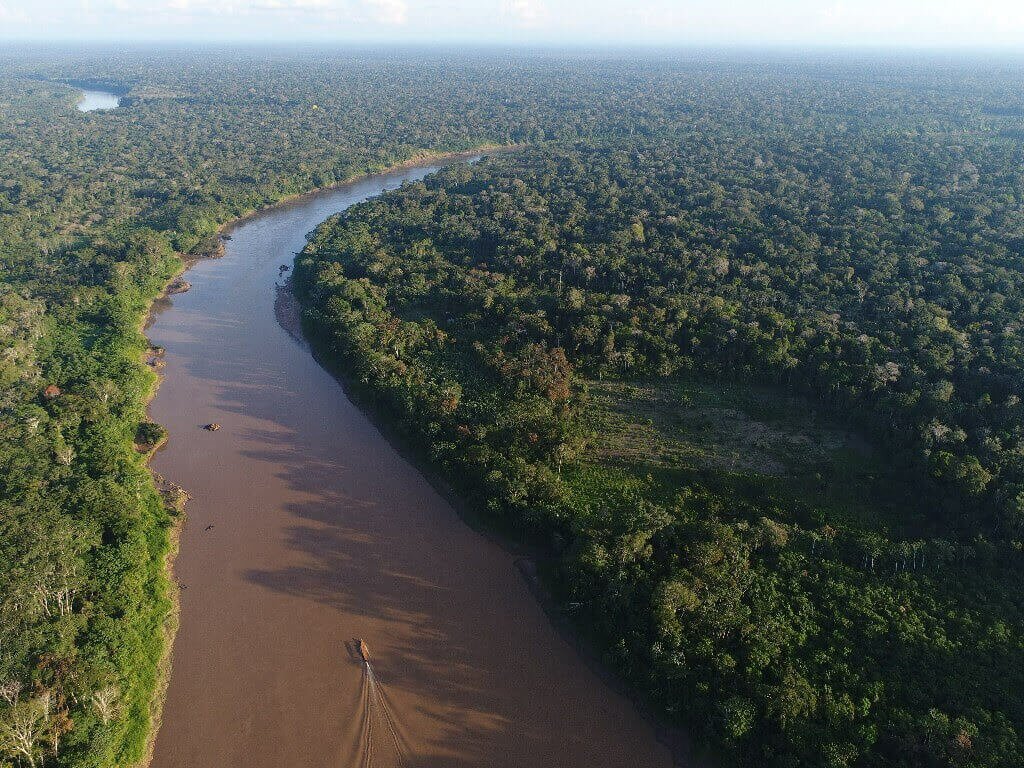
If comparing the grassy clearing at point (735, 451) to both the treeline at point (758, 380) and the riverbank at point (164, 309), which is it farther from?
the riverbank at point (164, 309)

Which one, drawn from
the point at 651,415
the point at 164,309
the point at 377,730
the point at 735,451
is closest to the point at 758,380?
the point at 735,451

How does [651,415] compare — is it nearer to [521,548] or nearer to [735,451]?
[735,451]

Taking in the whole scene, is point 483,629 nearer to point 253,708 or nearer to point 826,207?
point 253,708

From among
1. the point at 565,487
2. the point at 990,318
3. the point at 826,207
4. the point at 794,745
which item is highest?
the point at 826,207

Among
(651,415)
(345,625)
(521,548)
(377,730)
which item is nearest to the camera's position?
(377,730)

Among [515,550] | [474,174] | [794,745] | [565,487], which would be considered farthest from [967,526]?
[474,174]

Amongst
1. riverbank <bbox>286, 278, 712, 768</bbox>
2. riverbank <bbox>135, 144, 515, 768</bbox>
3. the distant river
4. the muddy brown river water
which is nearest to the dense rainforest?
riverbank <bbox>135, 144, 515, 768</bbox>
